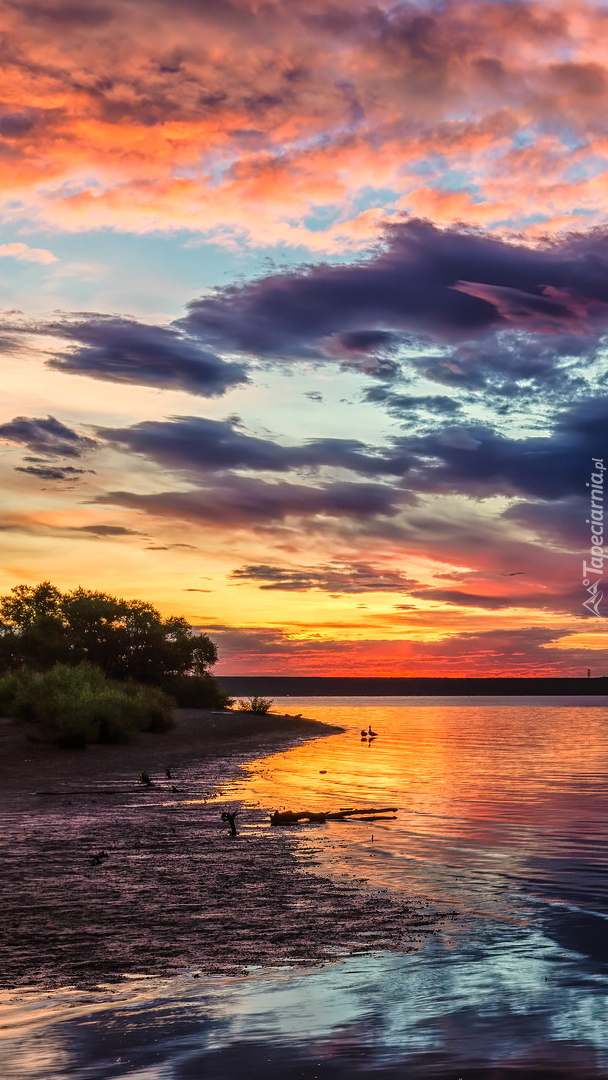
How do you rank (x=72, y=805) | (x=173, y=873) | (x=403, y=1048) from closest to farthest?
(x=403, y=1048)
(x=173, y=873)
(x=72, y=805)

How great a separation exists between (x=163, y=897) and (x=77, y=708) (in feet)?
121

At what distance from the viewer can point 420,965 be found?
13.5 meters

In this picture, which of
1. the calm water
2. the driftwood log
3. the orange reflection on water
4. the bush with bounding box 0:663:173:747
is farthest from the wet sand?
the bush with bounding box 0:663:173:747

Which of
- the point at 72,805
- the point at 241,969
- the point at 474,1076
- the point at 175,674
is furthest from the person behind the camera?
the point at 175,674

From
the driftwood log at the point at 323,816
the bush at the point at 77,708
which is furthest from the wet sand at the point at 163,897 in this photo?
the bush at the point at 77,708

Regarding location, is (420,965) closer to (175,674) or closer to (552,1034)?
(552,1034)

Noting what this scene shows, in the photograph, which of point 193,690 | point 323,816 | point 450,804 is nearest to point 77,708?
point 450,804

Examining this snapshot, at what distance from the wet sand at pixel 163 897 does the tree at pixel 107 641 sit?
55246 mm

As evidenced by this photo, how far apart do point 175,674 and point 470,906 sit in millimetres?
79057

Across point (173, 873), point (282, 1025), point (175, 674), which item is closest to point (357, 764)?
point (173, 873)

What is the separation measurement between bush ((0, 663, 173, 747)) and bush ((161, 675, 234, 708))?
31.1 meters

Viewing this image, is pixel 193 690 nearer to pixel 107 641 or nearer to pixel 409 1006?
pixel 107 641

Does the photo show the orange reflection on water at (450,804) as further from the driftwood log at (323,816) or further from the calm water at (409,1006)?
the driftwood log at (323,816)

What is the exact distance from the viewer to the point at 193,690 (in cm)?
9638
